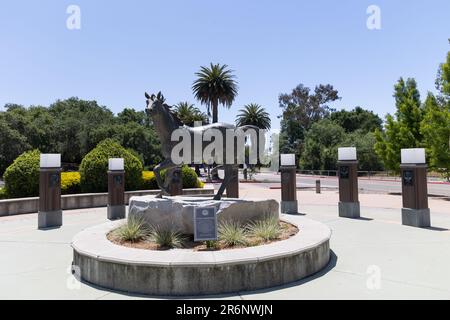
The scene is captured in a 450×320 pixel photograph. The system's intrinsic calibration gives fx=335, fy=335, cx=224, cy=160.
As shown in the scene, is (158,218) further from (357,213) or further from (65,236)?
(357,213)

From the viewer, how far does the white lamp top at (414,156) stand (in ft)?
34.2

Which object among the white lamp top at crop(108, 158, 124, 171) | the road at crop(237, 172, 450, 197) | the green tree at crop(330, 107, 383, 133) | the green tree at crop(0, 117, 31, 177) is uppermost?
the green tree at crop(330, 107, 383, 133)

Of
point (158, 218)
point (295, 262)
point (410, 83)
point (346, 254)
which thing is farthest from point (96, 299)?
point (410, 83)

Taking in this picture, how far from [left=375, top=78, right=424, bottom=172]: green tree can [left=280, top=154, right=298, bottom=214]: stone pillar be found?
1141 centimetres

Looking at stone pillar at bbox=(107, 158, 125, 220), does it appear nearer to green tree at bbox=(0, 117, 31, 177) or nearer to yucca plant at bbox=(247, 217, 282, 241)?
yucca plant at bbox=(247, 217, 282, 241)

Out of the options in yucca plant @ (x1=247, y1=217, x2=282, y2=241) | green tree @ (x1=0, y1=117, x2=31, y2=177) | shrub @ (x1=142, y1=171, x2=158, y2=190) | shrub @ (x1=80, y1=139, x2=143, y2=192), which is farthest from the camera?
green tree @ (x1=0, y1=117, x2=31, y2=177)

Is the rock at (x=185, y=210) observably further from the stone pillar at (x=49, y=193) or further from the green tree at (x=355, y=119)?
the green tree at (x=355, y=119)

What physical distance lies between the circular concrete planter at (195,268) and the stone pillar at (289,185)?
295 inches

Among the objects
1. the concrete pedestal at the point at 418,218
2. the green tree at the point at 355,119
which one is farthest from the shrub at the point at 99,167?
the green tree at the point at 355,119

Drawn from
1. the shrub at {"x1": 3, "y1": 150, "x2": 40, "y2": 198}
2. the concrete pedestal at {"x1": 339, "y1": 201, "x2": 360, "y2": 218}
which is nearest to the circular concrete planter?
the concrete pedestal at {"x1": 339, "y1": 201, "x2": 360, "y2": 218}

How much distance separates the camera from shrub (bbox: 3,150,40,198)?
14969 millimetres

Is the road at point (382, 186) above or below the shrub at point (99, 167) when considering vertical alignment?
below

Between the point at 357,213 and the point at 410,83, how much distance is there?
15401 millimetres

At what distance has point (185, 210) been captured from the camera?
7.14 metres
